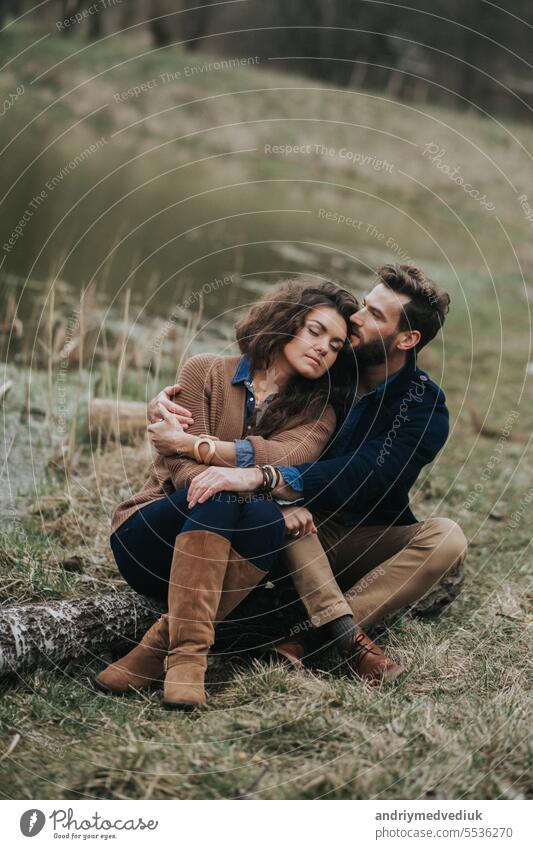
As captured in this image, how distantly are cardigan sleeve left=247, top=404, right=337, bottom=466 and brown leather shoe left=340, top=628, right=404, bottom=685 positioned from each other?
61cm

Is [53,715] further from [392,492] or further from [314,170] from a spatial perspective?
[314,170]

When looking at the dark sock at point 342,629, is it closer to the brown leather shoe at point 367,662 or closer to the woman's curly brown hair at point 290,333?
the brown leather shoe at point 367,662

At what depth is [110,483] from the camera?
15.0 ft

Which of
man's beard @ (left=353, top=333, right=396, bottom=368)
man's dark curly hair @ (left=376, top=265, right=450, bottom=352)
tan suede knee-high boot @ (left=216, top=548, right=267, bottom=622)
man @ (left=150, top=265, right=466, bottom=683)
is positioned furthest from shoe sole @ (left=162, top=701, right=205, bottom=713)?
man's dark curly hair @ (left=376, top=265, right=450, bottom=352)

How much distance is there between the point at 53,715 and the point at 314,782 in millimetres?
830

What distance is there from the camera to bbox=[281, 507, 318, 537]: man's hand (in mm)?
2922

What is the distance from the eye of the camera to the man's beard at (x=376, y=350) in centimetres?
315

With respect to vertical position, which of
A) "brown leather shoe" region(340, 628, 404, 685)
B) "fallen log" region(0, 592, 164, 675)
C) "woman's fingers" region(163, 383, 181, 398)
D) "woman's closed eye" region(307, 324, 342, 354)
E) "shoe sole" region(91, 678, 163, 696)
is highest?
"woman's closed eye" region(307, 324, 342, 354)

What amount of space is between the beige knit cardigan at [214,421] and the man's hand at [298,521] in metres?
0.19

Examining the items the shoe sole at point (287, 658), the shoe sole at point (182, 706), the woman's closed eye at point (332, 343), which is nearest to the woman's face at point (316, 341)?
the woman's closed eye at point (332, 343)

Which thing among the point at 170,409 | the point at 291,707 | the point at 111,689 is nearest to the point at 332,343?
the point at 170,409

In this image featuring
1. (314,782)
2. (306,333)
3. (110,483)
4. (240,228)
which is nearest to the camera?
(314,782)

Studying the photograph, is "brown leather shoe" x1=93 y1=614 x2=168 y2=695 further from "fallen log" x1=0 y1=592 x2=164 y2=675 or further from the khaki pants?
the khaki pants
